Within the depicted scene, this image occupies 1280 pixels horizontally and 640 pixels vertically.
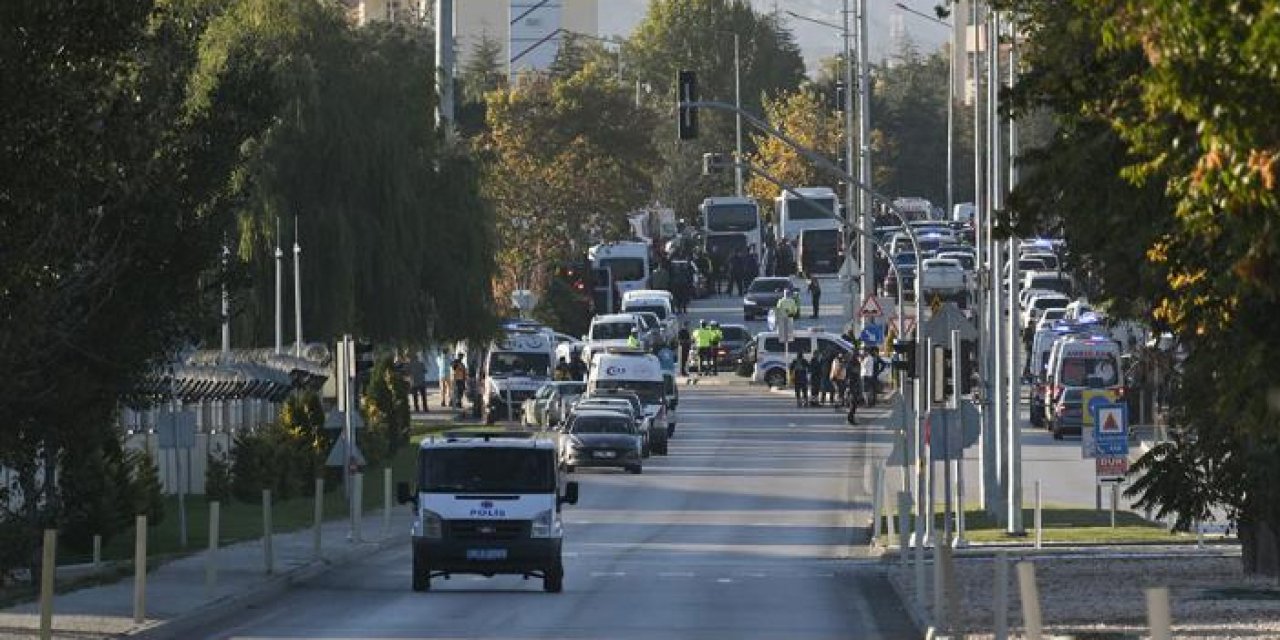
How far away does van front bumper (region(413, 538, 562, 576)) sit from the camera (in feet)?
113

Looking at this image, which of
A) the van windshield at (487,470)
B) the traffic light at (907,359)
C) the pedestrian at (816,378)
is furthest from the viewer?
the pedestrian at (816,378)

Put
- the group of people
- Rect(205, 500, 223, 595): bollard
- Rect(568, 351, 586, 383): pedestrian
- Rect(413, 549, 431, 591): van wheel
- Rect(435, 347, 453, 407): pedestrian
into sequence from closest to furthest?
Rect(205, 500, 223, 595): bollard → Rect(413, 549, 431, 591): van wheel → the group of people → Rect(568, 351, 586, 383): pedestrian → Rect(435, 347, 453, 407): pedestrian

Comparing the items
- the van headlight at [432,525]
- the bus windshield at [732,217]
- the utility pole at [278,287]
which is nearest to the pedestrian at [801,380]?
the utility pole at [278,287]

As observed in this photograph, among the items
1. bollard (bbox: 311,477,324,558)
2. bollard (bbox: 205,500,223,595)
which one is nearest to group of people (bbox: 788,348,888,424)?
bollard (bbox: 311,477,324,558)

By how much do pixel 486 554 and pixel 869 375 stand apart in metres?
44.4

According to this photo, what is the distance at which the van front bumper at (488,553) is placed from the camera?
113 ft

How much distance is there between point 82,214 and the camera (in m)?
26.0

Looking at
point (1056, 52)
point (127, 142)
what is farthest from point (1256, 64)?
point (127, 142)

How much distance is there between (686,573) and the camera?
3856 cm

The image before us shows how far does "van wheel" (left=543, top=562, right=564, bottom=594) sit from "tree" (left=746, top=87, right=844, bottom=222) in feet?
371

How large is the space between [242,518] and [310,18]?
1746cm

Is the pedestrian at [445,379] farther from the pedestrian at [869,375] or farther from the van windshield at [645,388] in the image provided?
the van windshield at [645,388]

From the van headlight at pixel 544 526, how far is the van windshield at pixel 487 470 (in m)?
0.47

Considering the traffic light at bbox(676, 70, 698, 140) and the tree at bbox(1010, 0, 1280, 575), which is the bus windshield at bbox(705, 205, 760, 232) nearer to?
the traffic light at bbox(676, 70, 698, 140)
